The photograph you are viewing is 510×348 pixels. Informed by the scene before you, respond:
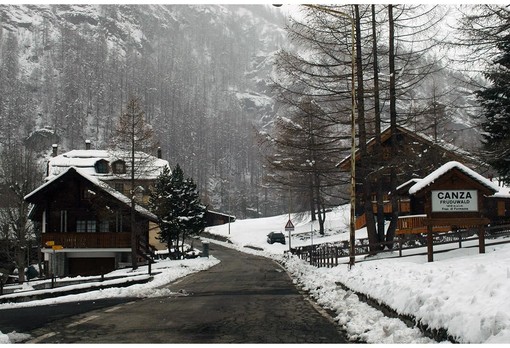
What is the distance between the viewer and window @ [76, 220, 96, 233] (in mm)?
39938


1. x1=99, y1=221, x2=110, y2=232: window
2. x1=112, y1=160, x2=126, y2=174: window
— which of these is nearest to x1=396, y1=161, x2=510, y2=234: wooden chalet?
x1=112, y1=160, x2=126, y2=174: window

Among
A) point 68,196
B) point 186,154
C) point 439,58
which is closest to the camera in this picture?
point 439,58

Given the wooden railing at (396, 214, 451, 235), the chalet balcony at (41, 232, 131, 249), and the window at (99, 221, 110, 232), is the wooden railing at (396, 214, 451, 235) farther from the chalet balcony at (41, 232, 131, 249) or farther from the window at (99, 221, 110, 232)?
the window at (99, 221, 110, 232)

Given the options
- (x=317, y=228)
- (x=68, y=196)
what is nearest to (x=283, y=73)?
(x=68, y=196)

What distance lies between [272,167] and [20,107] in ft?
626

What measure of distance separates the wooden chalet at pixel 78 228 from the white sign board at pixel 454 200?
2472 cm

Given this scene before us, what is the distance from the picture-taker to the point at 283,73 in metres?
21.6

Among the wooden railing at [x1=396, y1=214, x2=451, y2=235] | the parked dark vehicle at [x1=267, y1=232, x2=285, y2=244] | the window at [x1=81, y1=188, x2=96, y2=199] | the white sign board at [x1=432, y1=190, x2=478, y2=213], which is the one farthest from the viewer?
the parked dark vehicle at [x1=267, y1=232, x2=285, y2=244]

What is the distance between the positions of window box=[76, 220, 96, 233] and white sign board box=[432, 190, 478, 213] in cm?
3007

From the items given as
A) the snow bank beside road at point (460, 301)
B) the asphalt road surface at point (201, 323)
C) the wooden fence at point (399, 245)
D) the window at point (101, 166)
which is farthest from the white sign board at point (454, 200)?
the window at point (101, 166)

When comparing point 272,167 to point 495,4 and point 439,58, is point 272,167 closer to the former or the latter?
point 439,58

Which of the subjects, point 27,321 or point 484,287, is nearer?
point 484,287

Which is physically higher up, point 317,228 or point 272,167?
point 272,167

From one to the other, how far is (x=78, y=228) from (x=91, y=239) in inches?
83.5
